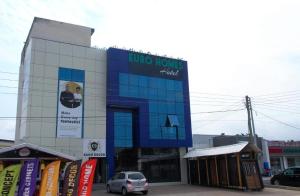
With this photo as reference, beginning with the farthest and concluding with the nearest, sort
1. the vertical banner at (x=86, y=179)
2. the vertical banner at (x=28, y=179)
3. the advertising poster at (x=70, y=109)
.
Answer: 1. the advertising poster at (x=70, y=109)
2. the vertical banner at (x=86, y=179)
3. the vertical banner at (x=28, y=179)

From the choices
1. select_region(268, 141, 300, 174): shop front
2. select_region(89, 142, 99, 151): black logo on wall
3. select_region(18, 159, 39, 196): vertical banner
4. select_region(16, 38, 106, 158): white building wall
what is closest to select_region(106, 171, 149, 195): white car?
select_region(89, 142, 99, 151): black logo on wall

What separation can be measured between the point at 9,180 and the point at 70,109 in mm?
17540

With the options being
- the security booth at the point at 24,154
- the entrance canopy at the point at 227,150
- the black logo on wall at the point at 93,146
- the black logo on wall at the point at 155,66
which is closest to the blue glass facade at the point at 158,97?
the black logo on wall at the point at 155,66

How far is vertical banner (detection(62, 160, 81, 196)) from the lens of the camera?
595 inches

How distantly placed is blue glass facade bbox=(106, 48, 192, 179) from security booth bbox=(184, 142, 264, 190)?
4289 mm

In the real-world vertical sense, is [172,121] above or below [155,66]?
below

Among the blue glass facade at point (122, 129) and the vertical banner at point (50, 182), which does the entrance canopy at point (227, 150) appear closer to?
the blue glass facade at point (122, 129)

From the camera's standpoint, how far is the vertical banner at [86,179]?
15062mm

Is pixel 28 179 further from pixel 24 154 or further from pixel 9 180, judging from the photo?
pixel 24 154

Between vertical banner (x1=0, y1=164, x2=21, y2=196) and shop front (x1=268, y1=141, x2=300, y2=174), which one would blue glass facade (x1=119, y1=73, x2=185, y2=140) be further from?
shop front (x1=268, y1=141, x2=300, y2=174)

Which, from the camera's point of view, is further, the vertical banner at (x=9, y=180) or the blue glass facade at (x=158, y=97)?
the blue glass facade at (x=158, y=97)

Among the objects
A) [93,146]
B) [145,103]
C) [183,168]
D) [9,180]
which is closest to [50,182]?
[9,180]

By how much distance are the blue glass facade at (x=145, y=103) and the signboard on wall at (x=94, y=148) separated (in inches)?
26.2

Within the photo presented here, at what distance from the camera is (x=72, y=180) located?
1522 cm
